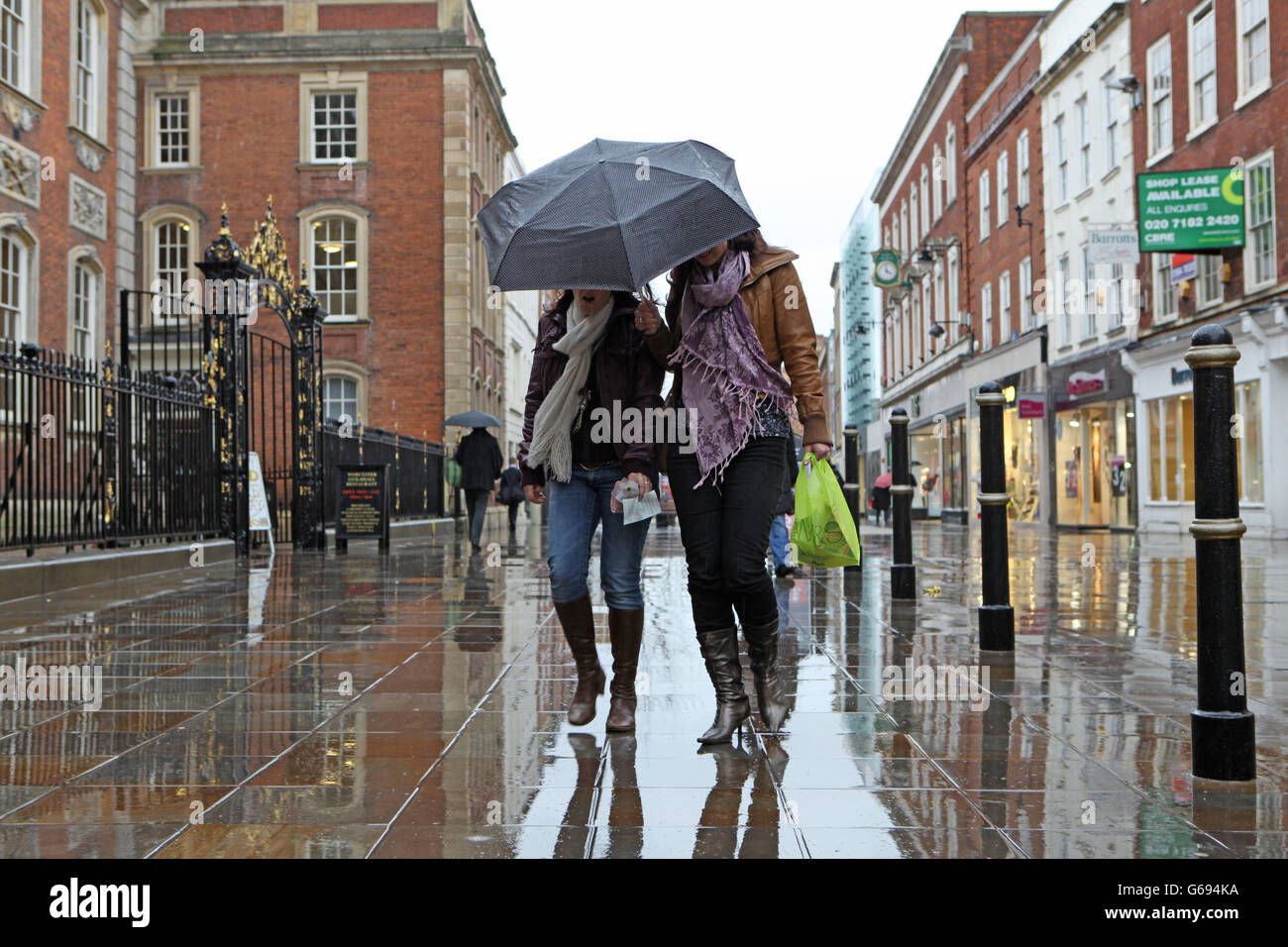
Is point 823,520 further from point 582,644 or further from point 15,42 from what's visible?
point 15,42

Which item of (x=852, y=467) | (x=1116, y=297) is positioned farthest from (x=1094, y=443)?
(x=852, y=467)

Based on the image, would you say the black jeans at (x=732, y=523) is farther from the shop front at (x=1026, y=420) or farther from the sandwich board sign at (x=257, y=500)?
the shop front at (x=1026, y=420)

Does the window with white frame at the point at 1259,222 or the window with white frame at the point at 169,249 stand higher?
the window with white frame at the point at 169,249

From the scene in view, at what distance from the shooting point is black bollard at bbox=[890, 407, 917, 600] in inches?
361

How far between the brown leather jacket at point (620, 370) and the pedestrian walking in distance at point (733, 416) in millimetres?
92

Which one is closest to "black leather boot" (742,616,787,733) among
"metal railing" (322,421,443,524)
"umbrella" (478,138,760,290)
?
"umbrella" (478,138,760,290)

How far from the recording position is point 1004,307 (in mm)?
32812

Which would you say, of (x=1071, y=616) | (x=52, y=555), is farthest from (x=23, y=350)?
(x=1071, y=616)

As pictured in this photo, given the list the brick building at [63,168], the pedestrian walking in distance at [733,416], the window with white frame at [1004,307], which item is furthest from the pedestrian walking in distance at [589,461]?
the window with white frame at [1004,307]

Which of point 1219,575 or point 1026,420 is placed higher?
point 1026,420

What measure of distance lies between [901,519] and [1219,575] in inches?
217

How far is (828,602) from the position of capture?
923cm

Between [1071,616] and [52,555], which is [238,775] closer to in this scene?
[1071,616]

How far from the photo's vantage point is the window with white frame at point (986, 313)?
112 ft
